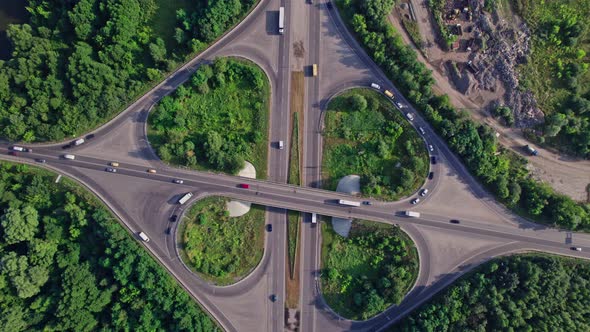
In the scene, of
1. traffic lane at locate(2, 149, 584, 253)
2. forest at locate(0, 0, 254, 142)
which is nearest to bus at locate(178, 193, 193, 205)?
traffic lane at locate(2, 149, 584, 253)

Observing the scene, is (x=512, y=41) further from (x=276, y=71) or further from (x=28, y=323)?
(x=28, y=323)

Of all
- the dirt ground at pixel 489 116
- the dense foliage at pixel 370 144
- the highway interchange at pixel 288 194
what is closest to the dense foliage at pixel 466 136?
the highway interchange at pixel 288 194

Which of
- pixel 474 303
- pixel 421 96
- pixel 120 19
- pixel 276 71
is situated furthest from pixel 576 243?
pixel 120 19

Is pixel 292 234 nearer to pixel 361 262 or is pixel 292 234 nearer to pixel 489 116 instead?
pixel 361 262

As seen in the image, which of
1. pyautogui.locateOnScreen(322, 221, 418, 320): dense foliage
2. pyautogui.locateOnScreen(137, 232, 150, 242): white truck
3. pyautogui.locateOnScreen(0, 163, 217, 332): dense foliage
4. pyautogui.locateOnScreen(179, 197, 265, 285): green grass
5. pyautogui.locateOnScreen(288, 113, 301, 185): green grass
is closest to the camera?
pyautogui.locateOnScreen(0, 163, 217, 332): dense foliage

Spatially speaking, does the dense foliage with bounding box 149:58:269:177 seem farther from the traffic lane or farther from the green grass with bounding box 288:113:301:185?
the green grass with bounding box 288:113:301:185

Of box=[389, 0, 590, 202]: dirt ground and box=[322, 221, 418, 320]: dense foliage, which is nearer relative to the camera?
box=[322, 221, 418, 320]: dense foliage

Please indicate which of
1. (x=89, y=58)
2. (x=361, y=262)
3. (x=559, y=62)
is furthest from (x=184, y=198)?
(x=559, y=62)

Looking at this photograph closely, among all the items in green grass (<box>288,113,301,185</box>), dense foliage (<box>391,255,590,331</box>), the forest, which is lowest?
dense foliage (<box>391,255,590,331</box>)
